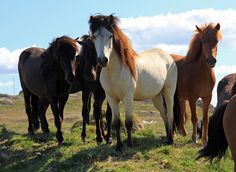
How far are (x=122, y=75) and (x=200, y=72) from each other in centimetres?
276

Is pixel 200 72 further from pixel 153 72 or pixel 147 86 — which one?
pixel 147 86

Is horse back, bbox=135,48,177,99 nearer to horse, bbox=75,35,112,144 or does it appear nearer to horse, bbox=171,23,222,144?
horse, bbox=171,23,222,144

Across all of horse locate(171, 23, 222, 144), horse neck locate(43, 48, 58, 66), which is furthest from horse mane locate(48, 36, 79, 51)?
horse locate(171, 23, 222, 144)

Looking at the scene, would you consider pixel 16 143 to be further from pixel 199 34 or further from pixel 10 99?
pixel 10 99

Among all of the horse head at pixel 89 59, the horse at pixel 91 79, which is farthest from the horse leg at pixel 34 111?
the horse head at pixel 89 59

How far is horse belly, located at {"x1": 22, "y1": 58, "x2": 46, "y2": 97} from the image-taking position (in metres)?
11.2

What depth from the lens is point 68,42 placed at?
32.0 feet

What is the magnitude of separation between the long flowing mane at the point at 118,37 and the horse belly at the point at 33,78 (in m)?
3.19

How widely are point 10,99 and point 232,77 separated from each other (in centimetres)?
2543

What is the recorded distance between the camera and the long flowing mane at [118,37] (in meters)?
7.95

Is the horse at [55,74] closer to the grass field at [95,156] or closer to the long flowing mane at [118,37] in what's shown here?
the grass field at [95,156]

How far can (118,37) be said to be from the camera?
820 centimetres

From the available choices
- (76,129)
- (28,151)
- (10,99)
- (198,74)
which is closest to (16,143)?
(28,151)

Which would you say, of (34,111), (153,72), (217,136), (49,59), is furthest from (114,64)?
(34,111)
